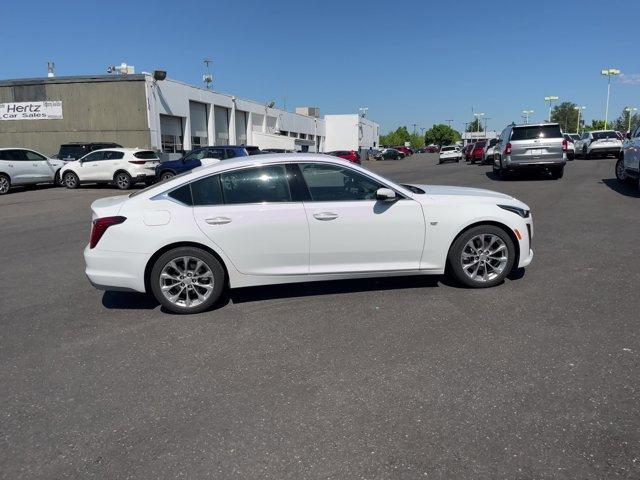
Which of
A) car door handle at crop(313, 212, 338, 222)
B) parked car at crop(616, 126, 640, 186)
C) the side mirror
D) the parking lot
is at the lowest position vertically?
the parking lot

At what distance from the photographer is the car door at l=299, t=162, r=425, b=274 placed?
16.8 feet

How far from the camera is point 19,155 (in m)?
20.0

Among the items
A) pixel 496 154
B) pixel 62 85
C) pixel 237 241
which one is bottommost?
pixel 237 241

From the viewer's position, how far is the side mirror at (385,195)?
514 cm

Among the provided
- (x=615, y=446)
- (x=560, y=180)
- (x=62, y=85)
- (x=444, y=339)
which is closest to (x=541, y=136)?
(x=560, y=180)

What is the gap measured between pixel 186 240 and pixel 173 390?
1.76m

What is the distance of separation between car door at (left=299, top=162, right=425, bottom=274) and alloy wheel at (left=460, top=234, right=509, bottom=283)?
567 mm

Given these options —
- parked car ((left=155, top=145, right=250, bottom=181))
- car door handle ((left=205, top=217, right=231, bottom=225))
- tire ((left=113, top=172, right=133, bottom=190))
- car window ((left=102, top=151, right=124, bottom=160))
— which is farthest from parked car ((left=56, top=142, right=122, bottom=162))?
car door handle ((left=205, top=217, right=231, bottom=225))

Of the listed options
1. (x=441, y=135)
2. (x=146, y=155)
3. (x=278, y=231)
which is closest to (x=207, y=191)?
(x=278, y=231)

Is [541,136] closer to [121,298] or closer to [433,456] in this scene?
[121,298]

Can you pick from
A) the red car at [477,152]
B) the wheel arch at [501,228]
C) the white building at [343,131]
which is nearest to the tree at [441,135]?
the white building at [343,131]

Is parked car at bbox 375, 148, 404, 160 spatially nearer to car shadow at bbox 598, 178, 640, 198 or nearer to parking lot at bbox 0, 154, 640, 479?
car shadow at bbox 598, 178, 640, 198

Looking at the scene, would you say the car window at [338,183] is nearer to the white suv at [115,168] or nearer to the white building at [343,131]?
the white suv at [115,168]

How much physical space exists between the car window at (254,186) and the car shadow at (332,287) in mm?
1084
